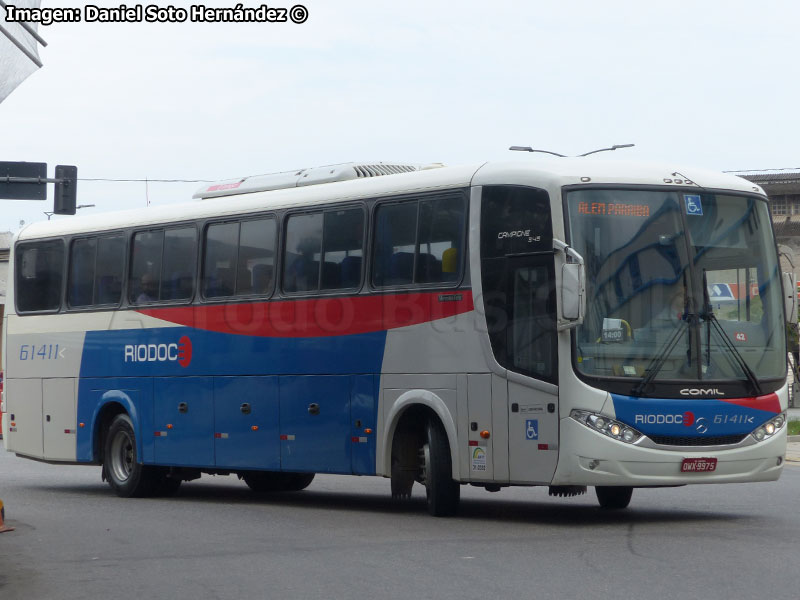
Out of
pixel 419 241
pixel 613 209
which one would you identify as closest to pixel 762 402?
pixel 613 209

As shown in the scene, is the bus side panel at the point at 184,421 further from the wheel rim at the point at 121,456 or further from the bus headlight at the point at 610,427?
the bus headlight at the point at 610,427

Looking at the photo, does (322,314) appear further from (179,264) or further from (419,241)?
(179,264)

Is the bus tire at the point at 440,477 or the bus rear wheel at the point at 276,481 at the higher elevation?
the bus tire at the point at 440,477

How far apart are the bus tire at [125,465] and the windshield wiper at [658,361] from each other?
25.5 feet

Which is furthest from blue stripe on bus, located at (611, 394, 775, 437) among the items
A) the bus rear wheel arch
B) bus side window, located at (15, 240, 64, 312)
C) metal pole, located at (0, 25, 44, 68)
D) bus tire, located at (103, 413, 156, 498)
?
bus side window, located at (15, 240, 64, 312)

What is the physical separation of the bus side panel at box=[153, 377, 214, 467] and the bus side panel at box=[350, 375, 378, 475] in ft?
8.71

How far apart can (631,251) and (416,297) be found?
2.31 meters

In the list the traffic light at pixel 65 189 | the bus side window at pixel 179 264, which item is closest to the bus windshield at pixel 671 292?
the bus side window at pixel 179 264

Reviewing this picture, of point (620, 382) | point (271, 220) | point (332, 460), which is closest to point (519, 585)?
point (620, 382)

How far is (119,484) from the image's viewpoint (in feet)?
61.0

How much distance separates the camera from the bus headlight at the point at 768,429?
13.1m

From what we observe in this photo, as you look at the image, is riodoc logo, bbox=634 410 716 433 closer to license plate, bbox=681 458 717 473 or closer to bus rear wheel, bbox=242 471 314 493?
license plate, bbox=681 458 717 473

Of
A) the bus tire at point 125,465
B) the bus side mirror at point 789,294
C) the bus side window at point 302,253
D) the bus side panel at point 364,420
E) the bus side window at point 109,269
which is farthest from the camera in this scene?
the bus side window at point 109,269

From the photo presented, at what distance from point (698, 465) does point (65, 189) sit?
53.8ft
